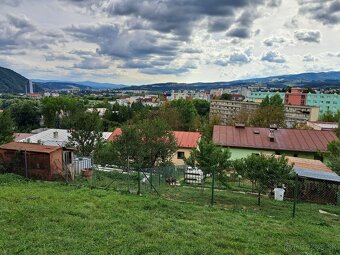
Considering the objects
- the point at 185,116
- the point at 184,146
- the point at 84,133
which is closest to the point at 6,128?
the point at 84,133

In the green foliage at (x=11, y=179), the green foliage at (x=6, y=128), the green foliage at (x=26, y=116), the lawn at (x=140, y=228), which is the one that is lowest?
the green foliage at (x=26, y=116)

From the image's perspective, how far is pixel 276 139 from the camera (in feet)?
101

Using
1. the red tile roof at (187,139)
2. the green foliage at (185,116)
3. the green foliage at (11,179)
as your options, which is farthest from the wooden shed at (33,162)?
the green foliage at (185,116)

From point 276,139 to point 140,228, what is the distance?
25.6 meters

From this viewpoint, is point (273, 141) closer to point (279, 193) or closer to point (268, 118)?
point (279, 193)

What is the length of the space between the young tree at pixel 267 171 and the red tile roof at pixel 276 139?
15.3 m

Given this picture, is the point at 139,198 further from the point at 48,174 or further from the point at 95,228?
the point at 48,174

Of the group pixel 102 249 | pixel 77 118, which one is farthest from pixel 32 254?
pixel 77 118

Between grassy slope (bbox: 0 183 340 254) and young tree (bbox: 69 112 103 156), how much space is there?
11.7 meters

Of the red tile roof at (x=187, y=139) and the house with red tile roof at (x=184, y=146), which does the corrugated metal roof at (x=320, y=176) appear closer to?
the red tile roof at (x=187, y=139)

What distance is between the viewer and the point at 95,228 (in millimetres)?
7961

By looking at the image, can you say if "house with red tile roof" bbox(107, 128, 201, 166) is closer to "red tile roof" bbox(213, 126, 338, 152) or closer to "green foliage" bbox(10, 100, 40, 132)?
"red tile roof" bbox(213, 126, 338, 152)

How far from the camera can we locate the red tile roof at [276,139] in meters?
29.8

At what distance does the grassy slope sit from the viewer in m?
6.89
